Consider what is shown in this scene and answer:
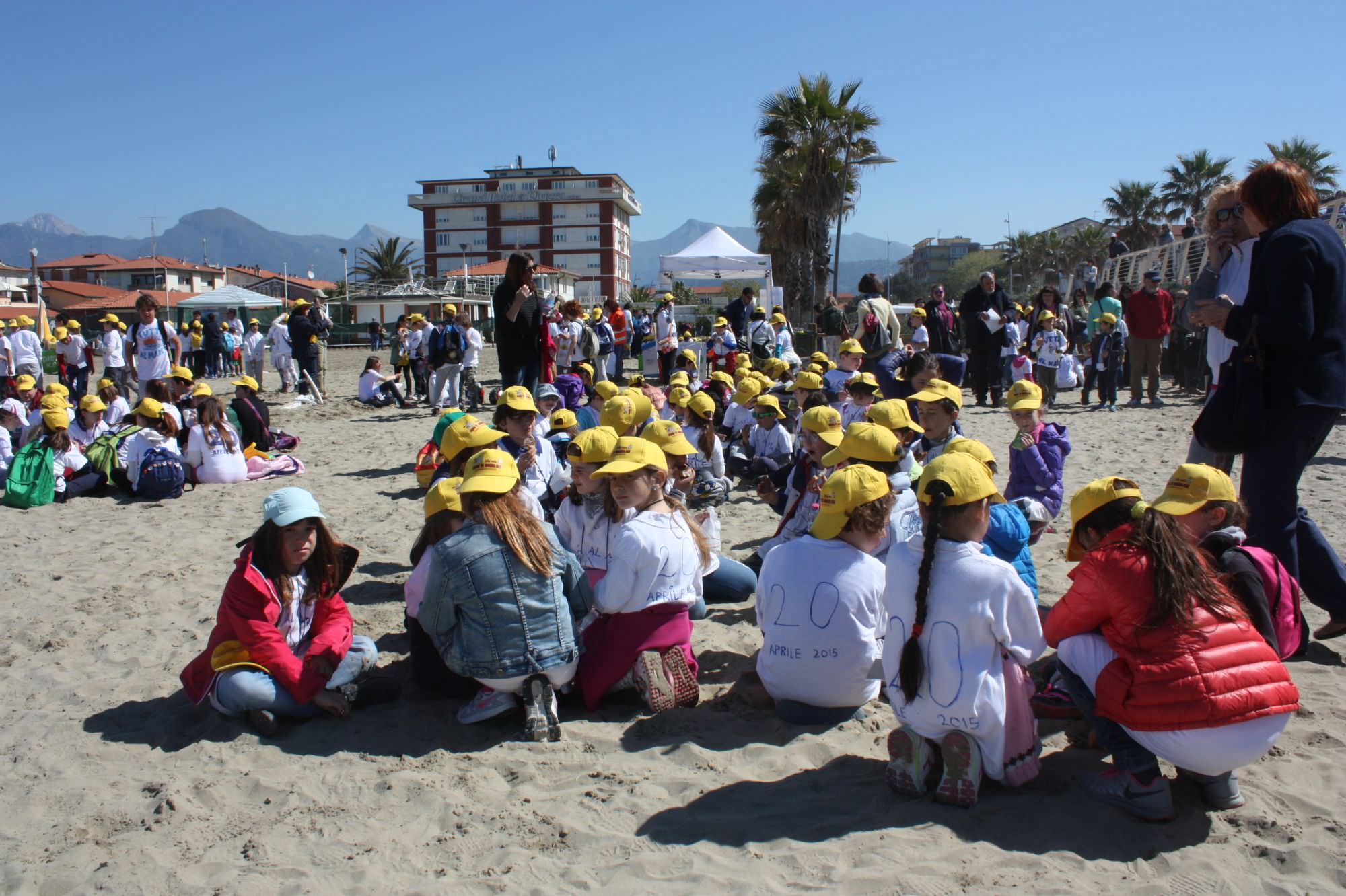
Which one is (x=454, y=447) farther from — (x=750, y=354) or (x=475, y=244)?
(x=475, y=244)

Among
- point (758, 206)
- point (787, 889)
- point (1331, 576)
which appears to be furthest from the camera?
point (758, 206)

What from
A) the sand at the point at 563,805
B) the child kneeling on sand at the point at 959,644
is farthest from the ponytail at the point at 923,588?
the sand at the point at 563,805

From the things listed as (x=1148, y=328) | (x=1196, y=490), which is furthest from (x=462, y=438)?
A: (x=1148, y=328)

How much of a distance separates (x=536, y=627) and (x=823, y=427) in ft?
7.91

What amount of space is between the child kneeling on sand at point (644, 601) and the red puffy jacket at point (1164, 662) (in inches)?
64.5

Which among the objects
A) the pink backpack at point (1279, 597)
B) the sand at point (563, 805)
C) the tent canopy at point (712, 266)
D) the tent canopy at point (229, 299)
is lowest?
the sand at point (563, 805)

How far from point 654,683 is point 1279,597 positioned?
235 centimetres

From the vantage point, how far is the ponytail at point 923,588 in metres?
3.09

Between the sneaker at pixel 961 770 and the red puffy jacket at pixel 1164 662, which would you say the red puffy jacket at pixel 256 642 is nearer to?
the sneaker at pixel 961 770

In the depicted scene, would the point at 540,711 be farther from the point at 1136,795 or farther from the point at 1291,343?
the point at 1291,343

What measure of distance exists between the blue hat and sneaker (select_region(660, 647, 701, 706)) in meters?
1.58

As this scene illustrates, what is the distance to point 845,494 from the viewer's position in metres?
3.59

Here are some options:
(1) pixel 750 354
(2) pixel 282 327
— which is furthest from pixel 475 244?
(1) pixel 750 354

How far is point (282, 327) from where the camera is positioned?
18578 millimetres
